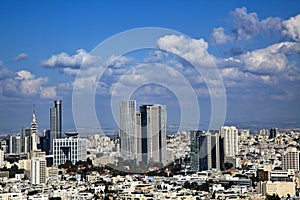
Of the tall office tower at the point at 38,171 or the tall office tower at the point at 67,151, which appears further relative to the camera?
the tall office tower at the point at 67,151

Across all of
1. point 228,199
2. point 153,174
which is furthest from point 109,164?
point 228,199

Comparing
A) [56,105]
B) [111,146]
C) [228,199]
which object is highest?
[56,105]

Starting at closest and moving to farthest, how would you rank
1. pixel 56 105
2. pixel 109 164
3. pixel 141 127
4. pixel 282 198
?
1. pixel 282 198
2. pixel 141 127
3. pixel 109 164
4. pixel 56 105

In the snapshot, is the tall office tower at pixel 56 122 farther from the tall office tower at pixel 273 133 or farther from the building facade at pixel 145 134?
the tall office tower at pixel 273 133

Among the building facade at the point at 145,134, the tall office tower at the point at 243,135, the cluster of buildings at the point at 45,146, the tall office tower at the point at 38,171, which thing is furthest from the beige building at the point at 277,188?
the cluster of buildings at the point at 45,146

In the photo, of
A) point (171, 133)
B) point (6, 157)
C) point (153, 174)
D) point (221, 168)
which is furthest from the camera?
point (6, 157)

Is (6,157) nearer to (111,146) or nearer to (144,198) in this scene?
(111,146)

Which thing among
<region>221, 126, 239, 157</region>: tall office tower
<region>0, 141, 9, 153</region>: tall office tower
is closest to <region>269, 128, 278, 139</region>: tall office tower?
<region>221, 126, 239, 157</region>: tall office tower
